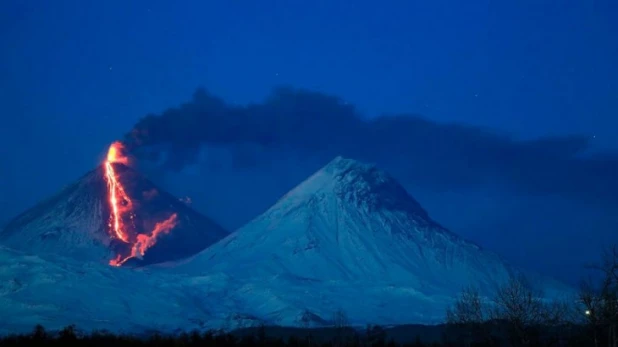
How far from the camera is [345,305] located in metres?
129

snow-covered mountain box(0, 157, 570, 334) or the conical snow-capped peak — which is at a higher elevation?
the conical snow-capped peak

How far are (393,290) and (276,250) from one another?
80.6ft

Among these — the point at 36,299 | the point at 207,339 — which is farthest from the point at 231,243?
the point at 207,339

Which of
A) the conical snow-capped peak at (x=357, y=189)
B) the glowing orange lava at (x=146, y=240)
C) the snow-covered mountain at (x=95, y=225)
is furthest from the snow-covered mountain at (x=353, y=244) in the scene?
the snow-covered mountain at (x=95, y=225)

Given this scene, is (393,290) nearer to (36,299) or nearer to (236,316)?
(236,316)

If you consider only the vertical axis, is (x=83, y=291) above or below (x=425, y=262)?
below

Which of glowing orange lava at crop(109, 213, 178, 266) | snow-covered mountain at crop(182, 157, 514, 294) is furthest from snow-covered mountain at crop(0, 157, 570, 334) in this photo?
glowing orange lava at crop(109, 213, 178, 266)

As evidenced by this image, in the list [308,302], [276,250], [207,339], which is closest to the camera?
[207,339]

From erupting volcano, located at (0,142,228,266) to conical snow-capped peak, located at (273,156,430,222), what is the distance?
1065 inches

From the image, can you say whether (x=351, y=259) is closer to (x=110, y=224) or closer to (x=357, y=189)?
(x=357, y=189)

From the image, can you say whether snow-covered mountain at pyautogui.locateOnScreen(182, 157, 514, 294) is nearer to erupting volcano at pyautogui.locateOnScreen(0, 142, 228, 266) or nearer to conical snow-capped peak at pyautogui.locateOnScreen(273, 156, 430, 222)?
conical snow-capped peak at pyautogui.locateOnScreen(273, 156, 430, 222)

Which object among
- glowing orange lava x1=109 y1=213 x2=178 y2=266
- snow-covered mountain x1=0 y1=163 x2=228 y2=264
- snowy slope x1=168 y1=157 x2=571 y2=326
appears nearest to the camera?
snowy slope x1=168 y1=157 x2=571 y2=326

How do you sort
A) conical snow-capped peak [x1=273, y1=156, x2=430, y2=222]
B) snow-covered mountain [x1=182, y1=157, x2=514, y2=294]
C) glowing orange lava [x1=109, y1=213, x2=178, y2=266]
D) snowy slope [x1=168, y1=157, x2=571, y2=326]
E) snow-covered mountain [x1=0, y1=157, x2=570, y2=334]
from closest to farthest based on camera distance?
snow-covered mountain [x1=0, y1=157, x2=570, y2=334], snowy slope [x1=168, y1=157, x2=571, y2=326], snow-covered mountain [x1=182, y1=157, x2=514, y2=294], glowing orange lava [x1=109, y1=213, x2=178, y2=266], conical snow-capped peak [x1=273, y1=156, x2=430, y2=222]

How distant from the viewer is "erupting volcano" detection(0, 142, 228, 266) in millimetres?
166887
